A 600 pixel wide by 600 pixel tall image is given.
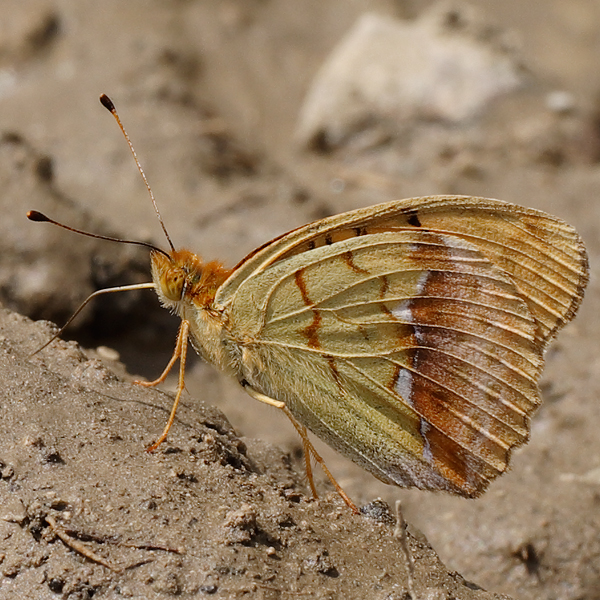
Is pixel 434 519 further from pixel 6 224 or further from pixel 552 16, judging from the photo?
pixel 552 16

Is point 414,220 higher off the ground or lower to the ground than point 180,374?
higher

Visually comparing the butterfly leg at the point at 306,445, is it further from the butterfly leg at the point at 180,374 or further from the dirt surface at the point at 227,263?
the butterfly leg at the point at 180,374

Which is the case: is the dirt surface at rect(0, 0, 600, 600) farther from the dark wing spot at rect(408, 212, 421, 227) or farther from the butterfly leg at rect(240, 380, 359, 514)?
the dark wing spot at rect(408, 212, 421, 227)

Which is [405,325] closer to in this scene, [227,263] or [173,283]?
[173,283]

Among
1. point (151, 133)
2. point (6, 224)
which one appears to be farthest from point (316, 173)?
point (6, 224)

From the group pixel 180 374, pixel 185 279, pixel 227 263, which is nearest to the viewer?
pixel 180 374

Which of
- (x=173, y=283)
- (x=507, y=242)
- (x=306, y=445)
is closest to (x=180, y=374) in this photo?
(x=173, y=283)
